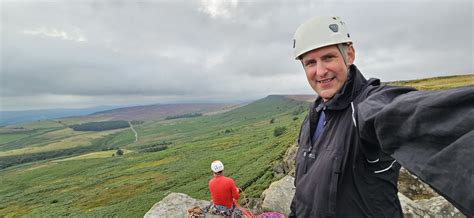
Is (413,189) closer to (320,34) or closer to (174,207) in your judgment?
(320,34)

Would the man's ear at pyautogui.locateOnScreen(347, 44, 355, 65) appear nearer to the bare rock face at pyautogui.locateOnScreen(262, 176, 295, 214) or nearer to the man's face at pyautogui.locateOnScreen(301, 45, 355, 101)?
the man's face at pyautogui.locateOnScreen(301, 45, 355, 101)

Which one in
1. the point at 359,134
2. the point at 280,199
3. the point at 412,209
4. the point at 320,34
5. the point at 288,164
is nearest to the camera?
the point at 359,134

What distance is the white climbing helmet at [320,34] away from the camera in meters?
3.35

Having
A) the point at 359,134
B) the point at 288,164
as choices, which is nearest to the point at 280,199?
the point at 359,134

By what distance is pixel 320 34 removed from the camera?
3406 mm

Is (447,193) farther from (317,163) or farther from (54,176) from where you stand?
(54,176)

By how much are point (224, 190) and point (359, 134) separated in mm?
10848

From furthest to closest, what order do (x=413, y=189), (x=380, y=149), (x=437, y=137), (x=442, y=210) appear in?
(x=413, y=189) → (x=442, y=210) → (x=380, y=149) → (x=437, y=137)

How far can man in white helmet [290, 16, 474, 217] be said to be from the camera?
1.49m

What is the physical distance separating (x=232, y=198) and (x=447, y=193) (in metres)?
12.0

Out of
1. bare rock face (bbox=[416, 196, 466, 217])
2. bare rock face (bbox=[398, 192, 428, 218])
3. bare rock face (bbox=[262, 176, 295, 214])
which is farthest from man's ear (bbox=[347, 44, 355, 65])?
bare rock face (bbox=[262, 176, 295, 214])

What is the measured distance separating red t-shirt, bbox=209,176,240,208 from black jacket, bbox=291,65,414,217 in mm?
9689

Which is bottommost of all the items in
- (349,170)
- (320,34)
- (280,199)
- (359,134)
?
(280,199)

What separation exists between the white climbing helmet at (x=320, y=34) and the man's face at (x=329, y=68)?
A: 0.24 feet
